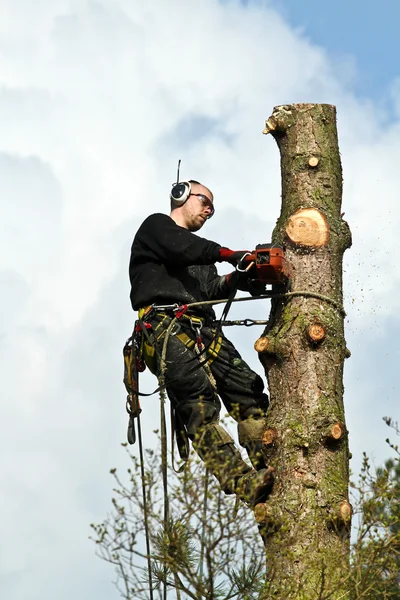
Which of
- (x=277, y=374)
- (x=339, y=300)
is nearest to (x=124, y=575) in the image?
(x=277, y=374)

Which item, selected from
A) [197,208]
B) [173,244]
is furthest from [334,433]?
[197,208]

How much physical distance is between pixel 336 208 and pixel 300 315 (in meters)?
0.79

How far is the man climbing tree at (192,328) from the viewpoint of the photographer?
7.32 metres

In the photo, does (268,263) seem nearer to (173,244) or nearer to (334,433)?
(173,244)

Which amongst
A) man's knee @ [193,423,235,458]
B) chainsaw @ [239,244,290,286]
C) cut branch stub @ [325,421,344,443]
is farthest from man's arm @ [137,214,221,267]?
cut branch stub @ [325,421,344,443]

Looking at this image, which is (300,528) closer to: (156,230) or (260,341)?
(260,341)

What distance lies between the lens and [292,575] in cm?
664

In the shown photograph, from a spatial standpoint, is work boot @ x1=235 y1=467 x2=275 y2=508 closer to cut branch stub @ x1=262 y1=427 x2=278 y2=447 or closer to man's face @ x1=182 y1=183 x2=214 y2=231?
cut branch stub @ x1=262 y1=427 x2=278 y2=447

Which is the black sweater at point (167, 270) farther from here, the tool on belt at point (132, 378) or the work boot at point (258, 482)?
the work boot at point (258, 482)

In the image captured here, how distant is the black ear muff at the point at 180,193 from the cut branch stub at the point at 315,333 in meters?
1.35

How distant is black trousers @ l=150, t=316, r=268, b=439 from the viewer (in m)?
7.37

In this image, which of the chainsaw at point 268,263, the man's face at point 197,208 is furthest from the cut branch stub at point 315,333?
the man's face at point 197,208

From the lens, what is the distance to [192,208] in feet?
26.1

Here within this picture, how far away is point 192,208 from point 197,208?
0.03m
